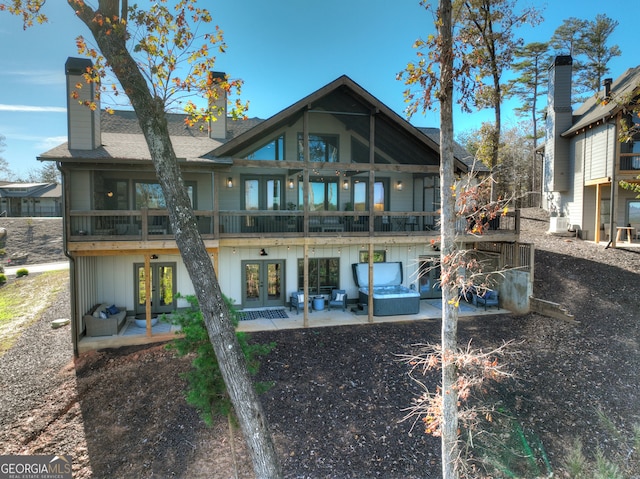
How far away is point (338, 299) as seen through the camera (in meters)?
13.2

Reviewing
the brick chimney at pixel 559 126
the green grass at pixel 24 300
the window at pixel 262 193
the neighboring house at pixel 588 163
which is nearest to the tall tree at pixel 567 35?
the neighboring house at pixel 588 163

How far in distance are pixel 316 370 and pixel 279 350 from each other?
133cm

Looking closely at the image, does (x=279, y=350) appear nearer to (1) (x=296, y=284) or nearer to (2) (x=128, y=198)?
(1) (x=296, y=284)

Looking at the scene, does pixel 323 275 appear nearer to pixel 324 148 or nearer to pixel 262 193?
pixel 262 193

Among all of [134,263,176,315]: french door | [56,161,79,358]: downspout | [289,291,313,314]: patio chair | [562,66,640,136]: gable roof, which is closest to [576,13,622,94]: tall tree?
[562,66,640,136]: gable roof

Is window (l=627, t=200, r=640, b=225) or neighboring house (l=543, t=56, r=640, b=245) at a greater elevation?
neighboring house (l=543, t=56, r=640, b=245)

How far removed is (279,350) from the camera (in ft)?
31.2

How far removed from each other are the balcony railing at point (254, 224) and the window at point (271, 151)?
206cm

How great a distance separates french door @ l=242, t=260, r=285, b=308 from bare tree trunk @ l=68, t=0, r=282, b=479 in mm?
7835

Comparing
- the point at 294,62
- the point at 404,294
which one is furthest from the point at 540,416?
the point at 294,62

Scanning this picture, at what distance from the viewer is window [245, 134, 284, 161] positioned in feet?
41.2

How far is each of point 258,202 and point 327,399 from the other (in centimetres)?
788

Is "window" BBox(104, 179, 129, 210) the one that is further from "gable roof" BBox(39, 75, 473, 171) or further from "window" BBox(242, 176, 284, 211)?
"window" BBox(242, 176, 284, 211)

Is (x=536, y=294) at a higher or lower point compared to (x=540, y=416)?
higher
